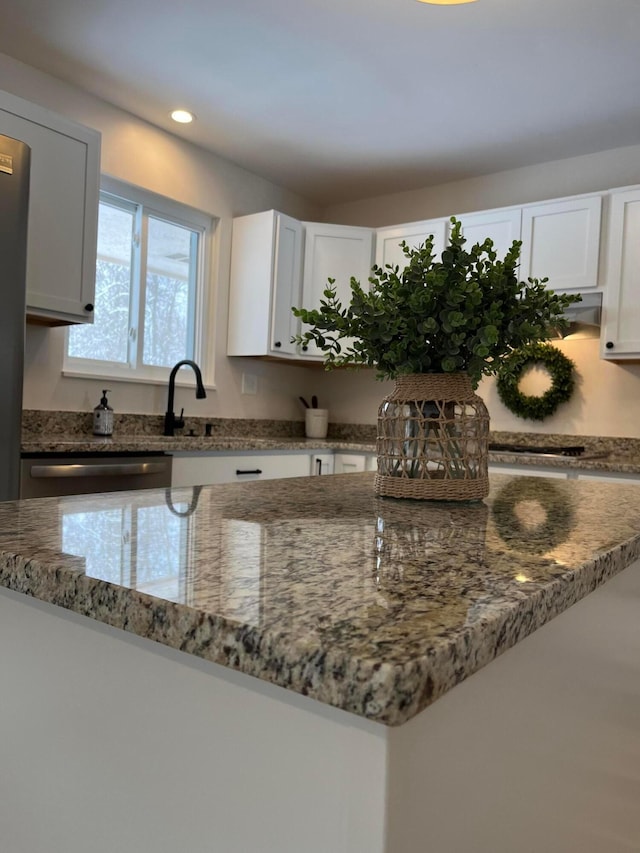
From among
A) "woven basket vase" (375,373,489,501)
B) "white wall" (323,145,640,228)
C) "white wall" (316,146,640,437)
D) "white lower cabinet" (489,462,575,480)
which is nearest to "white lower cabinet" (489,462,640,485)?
"white lower cabinet" (489,462,575,480)

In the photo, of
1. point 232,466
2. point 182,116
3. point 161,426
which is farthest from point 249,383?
point 182,116

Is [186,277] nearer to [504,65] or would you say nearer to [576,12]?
[504,65]

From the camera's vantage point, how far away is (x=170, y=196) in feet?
12.1

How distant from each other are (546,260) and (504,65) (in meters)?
1.01

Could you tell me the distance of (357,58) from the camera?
282cm

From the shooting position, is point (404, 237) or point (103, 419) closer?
point (103, 419)

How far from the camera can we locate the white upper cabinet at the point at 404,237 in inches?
153

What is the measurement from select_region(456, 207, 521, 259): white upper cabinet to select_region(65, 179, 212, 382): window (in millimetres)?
1487

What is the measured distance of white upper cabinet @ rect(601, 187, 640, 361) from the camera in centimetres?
327

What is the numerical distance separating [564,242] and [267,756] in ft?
11.2

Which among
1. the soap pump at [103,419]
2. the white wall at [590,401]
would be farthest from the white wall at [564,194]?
the soap pump at [103,419]

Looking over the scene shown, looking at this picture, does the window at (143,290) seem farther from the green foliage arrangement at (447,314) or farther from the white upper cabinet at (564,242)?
the green foliage arrangement at (447,314)

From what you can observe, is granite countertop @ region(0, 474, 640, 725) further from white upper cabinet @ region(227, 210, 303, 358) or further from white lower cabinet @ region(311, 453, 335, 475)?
white upper cabinet @ region(227, 210, 303, 358)

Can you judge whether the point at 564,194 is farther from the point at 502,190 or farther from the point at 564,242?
the point at 564,242
